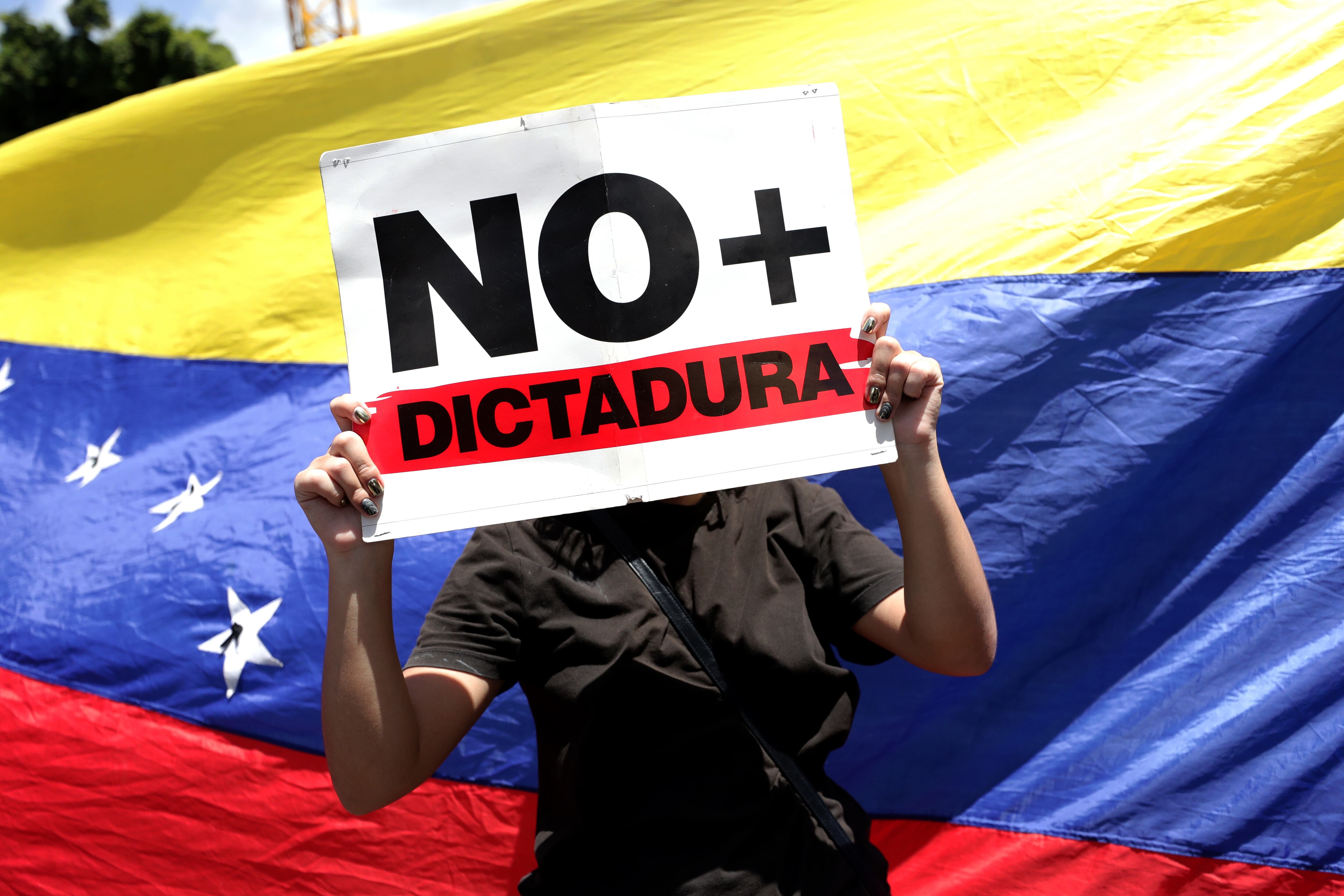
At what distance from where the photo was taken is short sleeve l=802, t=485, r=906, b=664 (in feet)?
4.20

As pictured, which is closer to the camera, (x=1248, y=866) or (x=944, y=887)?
(x=1248, y=866)

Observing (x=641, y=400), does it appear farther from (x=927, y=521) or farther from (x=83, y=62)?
(x=83, y=62)

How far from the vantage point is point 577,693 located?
115 centimetres

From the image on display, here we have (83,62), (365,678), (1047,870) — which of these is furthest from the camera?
(83,62)

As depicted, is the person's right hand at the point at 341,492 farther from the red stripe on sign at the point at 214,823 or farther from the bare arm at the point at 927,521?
the red stripe on sign at the point at 214,823

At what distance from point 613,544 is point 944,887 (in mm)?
1062

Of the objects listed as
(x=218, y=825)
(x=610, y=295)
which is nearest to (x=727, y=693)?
(x=610, y=295)

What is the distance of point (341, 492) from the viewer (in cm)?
114

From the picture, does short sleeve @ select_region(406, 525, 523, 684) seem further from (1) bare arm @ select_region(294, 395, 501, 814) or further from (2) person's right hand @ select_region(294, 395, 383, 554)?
(2) person's right hand @ select_region(294, 395, 383, 554)

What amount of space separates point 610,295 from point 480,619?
466 mm

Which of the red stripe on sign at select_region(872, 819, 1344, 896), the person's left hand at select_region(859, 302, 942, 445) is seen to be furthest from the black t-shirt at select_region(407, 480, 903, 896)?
the red stripe on sign at select_region(872, 819, 1344, 896)

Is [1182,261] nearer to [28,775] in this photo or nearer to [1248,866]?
[1248,866]

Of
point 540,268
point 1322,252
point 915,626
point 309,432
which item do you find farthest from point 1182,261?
point 309,432

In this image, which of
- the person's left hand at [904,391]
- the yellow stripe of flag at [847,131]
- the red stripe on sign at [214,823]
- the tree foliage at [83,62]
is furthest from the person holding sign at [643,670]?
the tree foliage at [83,62]
